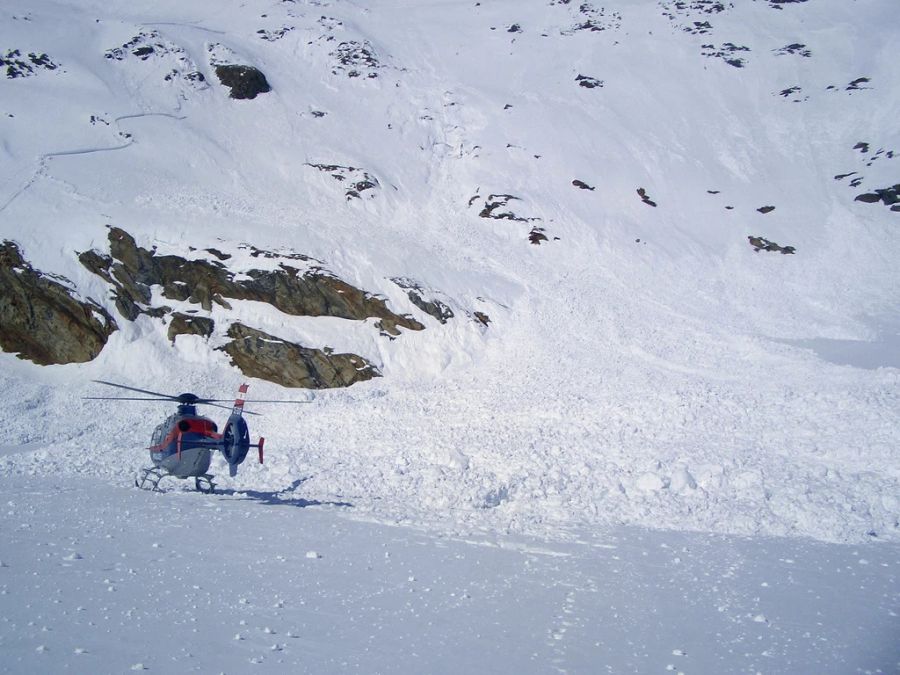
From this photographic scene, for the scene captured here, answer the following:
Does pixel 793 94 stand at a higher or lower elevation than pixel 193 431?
higher

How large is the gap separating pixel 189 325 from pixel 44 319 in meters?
4.72

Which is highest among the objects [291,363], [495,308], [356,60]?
[356,60]

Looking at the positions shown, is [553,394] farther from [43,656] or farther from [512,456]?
[43,656]

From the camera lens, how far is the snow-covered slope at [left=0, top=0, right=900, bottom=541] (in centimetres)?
1371

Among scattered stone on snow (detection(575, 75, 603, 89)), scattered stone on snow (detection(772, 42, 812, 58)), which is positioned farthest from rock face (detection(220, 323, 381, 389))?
scattered stone on snow (detection(772, 42, 812, 58))

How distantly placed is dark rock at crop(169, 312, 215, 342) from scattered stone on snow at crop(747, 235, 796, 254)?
27.8m

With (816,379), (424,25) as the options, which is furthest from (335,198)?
(424,25)

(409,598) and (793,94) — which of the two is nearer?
(409,598)

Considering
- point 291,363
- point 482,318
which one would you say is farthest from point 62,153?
point 482,318

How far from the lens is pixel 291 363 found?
22.1 m

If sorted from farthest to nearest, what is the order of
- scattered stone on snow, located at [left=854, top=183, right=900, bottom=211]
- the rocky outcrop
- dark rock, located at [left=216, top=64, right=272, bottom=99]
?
dark rock, located at [left=216, top=64, right=272, bottom=99] → scattered stone on snow, located at [left=854, top=183, right=900, bottom=211] → the rocky outcrop

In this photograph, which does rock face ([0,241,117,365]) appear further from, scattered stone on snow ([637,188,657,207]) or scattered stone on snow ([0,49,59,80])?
scattered stone on snow ([637,188,657,207])

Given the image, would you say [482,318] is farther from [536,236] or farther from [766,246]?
[766,246]

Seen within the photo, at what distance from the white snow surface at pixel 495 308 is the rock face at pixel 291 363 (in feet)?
1.70
